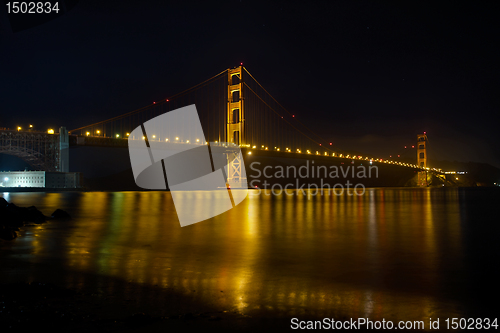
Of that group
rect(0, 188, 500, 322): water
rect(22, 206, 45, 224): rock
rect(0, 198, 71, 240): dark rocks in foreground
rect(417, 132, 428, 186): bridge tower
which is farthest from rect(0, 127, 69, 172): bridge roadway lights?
rect(417, 132, 428, 186): bridge tower

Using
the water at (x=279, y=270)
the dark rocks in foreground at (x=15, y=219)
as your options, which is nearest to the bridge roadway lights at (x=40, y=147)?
the dark rocks in foreground at (x=15, y=219)

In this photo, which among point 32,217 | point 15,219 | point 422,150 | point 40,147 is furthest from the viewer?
point 422,150

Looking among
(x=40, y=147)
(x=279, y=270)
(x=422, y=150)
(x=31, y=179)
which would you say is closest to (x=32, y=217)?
(x=279, y=270)

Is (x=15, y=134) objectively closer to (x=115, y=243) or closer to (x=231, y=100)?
(x=231, y=100)

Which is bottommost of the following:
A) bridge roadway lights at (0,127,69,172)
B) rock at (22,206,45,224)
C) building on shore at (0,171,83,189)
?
rock at (22,206,45,224)

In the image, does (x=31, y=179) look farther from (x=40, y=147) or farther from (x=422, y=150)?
(x=422, y=150)

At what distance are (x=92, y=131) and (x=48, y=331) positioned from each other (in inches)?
2004

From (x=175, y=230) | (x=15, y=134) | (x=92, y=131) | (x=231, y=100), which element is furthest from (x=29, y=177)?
(x=175, y=230)

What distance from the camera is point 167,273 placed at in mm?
3717

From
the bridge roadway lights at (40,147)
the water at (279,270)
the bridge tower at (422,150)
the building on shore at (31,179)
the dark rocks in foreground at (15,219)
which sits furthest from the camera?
the bridge tower at (422,150)

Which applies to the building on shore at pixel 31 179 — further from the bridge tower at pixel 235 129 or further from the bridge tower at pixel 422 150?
the bridge tower at pixel 422 150

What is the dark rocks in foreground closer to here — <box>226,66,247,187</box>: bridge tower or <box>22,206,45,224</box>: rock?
<box>22,206,45,224</box>: rock

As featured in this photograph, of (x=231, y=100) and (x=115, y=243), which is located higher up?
(x=231, y=100)

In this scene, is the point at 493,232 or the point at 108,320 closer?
the point at 108,320
